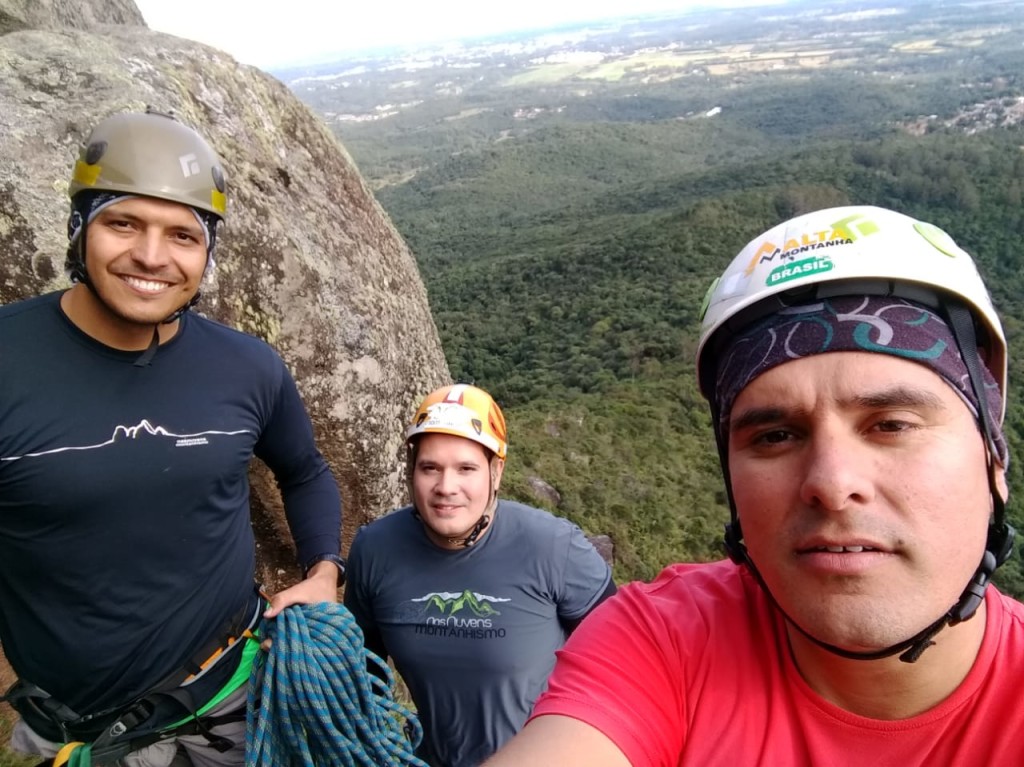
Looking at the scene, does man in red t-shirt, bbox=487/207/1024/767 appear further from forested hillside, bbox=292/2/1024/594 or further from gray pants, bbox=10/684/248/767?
forested hillside, bbox=292/2/1024/594

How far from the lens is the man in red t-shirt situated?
47.9 inches

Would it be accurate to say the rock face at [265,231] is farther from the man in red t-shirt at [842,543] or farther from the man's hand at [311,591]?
the man in red t-shirt at [842,543]

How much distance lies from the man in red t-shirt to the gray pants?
4.33 ft

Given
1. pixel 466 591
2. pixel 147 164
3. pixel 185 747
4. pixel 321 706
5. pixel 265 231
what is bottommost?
pixel 185 747

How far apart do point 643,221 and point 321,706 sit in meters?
69.4

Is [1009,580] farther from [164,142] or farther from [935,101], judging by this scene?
[935,101]

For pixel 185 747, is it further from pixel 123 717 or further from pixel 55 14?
pixel 55 14

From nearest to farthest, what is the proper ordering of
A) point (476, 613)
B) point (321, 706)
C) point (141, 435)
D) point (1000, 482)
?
point (1000, 482)
point (141, 435)
point (321, 706)
point (476, 613)

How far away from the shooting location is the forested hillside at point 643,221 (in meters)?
28.6

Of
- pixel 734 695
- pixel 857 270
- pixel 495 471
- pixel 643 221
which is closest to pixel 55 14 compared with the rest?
pixel 495 471

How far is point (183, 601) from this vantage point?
6.97 feet

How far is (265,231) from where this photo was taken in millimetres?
4102

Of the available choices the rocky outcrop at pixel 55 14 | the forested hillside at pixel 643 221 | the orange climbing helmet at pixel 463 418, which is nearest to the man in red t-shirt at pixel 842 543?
the orange climbing helmet at pixel 463 418

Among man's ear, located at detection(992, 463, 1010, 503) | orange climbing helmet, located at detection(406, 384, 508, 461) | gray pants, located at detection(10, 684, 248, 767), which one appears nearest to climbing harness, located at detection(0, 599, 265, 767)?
gray pants, located at detection(10, 684, 248, 767)
